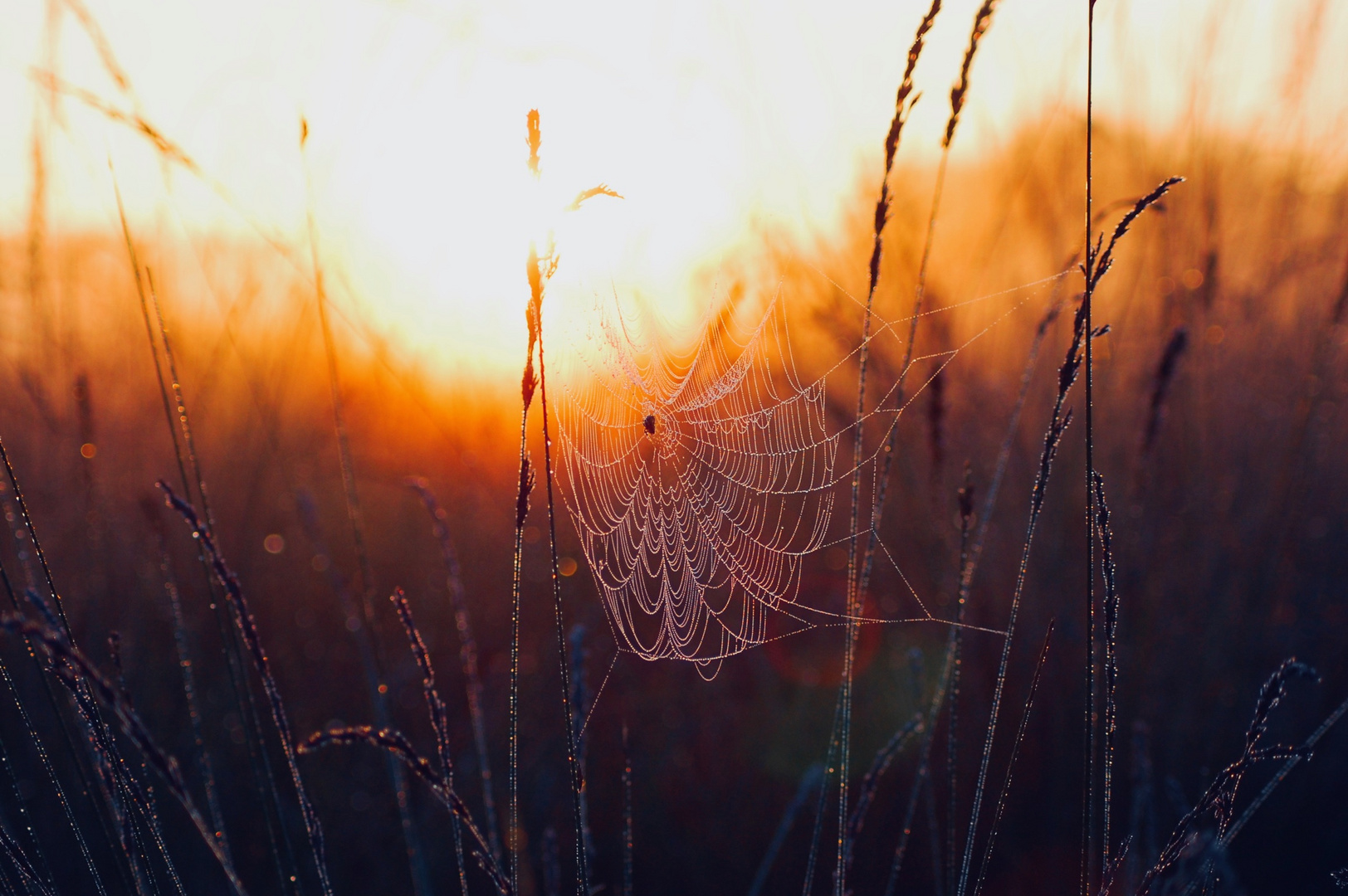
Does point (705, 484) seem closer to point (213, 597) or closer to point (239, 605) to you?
point (213, 597)

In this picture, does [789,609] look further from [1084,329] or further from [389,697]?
[1084,329]

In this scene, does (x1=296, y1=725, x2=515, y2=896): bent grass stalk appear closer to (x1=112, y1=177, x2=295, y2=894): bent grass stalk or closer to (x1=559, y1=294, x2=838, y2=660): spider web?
(x1=112, y1=177, x2=295, y2=894): bent grass stalk

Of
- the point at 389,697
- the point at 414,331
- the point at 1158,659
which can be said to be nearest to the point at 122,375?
the point at 414,331

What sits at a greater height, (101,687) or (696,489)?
(101,687)

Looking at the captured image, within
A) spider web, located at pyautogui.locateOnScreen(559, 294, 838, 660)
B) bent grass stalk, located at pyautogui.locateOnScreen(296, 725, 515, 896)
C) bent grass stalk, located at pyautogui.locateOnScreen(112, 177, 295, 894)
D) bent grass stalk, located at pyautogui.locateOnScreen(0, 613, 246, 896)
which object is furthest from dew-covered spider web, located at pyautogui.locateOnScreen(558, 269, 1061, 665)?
bent grass stalk, located at pyautogui.locateOnScreen(0, 613, 246, 896)

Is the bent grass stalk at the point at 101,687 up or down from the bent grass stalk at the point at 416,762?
up

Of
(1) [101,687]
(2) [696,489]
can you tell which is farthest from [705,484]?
(1) [101,687]

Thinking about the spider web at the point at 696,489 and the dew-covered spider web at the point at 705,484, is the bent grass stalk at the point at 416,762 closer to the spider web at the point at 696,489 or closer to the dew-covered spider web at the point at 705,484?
the dew-covered spider web at the point at 705,484

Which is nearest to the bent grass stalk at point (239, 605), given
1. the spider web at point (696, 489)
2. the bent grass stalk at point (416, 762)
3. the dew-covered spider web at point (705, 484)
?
the bent grass stalk at point (416, 762)
